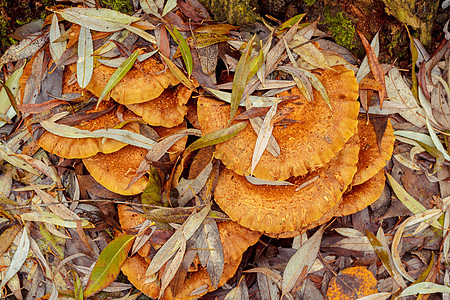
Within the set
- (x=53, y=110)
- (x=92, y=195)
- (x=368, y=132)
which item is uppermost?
(x=53, y=110)

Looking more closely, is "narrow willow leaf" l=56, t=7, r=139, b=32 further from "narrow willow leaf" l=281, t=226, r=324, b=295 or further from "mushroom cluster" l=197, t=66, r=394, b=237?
"narrow willow leaf" l=281, t=226, r=324, b=295

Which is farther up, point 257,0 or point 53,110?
point 257,0

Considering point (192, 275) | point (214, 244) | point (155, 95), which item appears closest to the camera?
point (155, 95)

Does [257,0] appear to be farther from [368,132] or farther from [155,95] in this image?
[368,132]

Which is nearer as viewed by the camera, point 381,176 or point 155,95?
point 155,95

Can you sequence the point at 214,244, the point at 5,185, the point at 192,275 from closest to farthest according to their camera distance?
the point at 214,244 < the point at 192,275 < the point at 5,185

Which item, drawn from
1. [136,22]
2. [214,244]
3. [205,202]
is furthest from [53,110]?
[214,244]

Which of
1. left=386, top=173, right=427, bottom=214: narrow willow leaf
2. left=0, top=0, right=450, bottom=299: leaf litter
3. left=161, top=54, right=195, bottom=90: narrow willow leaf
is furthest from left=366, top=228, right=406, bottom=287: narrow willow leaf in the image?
left=161, top=54, right=195, bottom=90: narrow willow leaf
